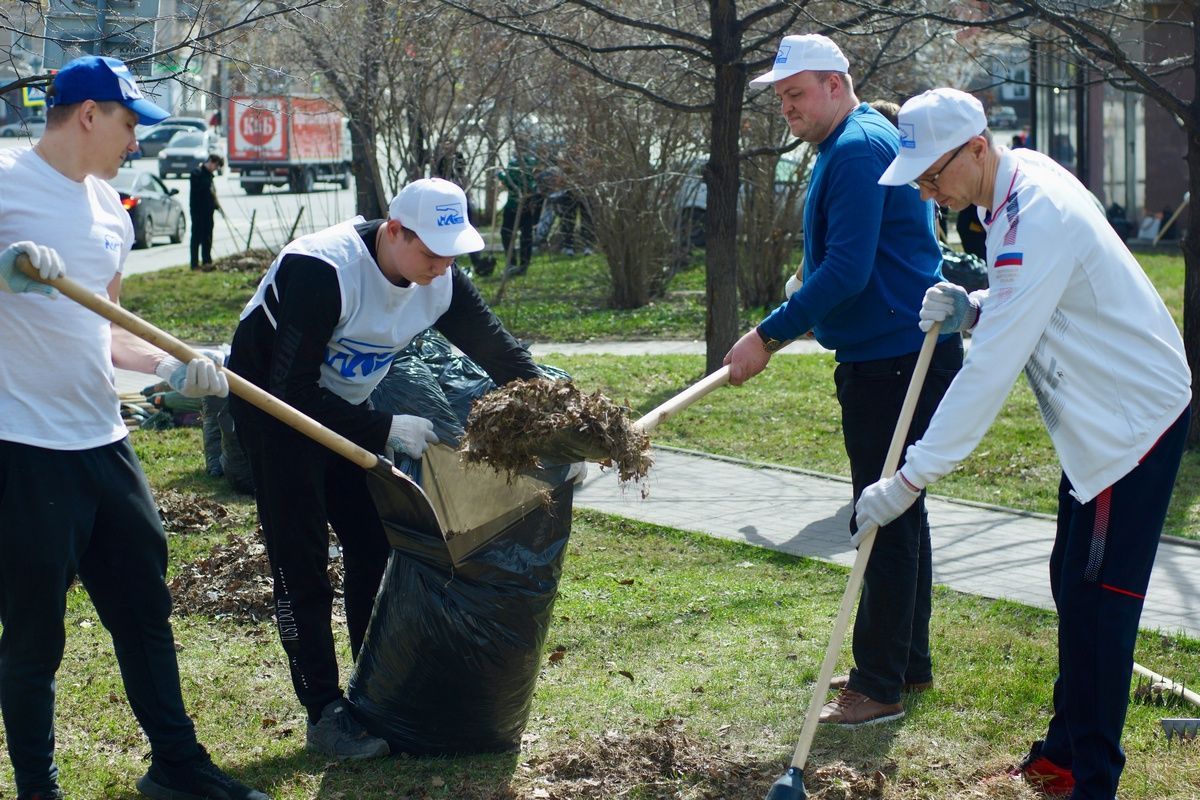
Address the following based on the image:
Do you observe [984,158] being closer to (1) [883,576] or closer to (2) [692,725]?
(1) [883,576]

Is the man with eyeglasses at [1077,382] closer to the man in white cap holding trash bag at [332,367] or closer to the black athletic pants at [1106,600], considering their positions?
the black athletic pants at [1106,600]

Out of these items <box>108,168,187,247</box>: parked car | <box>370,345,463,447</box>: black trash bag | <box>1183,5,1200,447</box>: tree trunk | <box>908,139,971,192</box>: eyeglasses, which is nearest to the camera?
<box>908,139,971,192</box>: eyeglasses

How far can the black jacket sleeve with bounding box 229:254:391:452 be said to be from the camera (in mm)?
3631

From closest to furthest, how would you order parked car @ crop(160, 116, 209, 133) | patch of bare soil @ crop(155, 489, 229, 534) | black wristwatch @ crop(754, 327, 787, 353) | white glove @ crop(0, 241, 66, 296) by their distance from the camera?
1. white glove @ crop(0, 241, 66, 296)
2. black wristwatch @ crop(754, 327, 787, 353)
3. patch of bare soil @ crop(155, 489, 229, 534)
4. parked car @ crop(160, 116, 209, 133)

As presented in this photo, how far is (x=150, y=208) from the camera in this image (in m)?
23.1

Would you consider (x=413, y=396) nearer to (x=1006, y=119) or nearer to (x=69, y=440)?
(x=69, y=440)

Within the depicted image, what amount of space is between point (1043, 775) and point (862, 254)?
1.55m

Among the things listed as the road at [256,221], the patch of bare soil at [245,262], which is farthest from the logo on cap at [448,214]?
the patch of bare soil at [245,262]

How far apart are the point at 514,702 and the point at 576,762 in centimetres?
25

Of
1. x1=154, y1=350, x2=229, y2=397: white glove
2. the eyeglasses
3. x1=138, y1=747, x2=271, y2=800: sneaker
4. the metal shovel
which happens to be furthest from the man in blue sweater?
x1=138, y1=747, x2=271, y2=800: sneaker

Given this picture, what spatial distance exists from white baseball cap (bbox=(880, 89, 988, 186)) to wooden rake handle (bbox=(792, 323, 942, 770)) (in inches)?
23.4

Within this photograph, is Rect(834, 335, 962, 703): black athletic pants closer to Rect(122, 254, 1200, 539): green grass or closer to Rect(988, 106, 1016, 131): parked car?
Rect(122, 254, 1200, 539): green grass

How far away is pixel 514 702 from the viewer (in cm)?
386

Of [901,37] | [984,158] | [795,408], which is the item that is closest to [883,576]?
[984,158]
